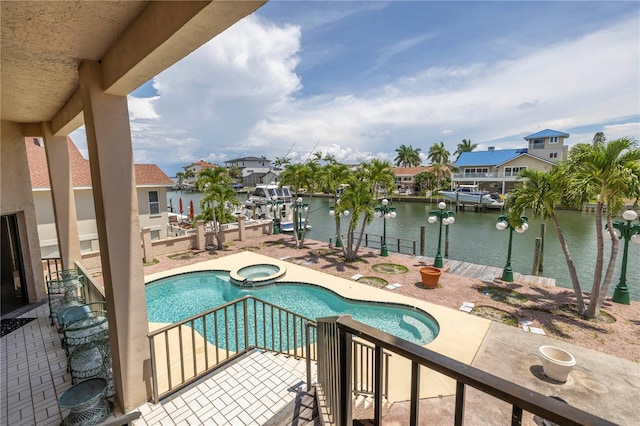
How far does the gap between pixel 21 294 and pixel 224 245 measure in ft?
36.1

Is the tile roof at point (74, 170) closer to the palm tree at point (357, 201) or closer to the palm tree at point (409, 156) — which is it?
the palm tree at point (357, 201)

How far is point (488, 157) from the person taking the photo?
145ft

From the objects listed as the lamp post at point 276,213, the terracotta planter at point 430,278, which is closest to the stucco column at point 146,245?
the lamp post at point 276,213

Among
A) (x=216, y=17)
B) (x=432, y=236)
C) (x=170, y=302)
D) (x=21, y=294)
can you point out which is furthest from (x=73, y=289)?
(x=432, y=236)

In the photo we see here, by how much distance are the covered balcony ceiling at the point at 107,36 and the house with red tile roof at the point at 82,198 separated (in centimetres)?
925

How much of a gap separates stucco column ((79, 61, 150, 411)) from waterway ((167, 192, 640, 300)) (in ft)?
48.9

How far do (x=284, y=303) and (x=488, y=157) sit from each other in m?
44.6

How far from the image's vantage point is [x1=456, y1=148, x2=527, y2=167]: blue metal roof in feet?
137

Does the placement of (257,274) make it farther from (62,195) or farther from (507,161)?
(507,161)

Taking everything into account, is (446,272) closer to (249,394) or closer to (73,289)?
(249,394)

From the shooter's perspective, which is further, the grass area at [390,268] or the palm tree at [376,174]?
the palm tree at [376,174]

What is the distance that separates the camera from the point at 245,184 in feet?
266

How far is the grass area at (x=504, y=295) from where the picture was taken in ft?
31.0

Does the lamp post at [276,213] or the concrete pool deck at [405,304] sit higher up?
the lamp post at [276,213]
